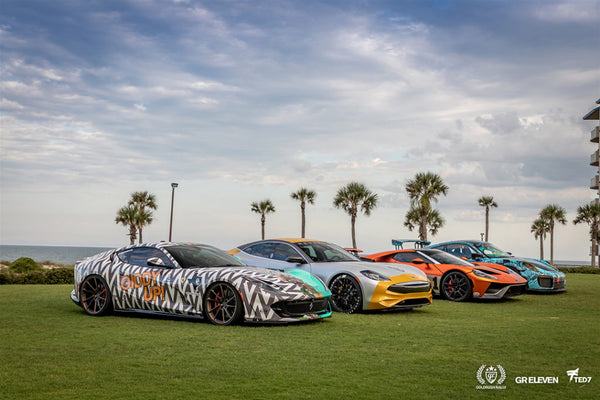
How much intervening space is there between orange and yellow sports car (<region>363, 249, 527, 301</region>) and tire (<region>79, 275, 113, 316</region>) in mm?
7705

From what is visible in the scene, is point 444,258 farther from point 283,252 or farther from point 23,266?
point 23,266

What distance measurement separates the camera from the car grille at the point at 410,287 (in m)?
11.3

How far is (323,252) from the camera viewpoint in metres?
12.6

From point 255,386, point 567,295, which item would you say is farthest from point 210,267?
point 567,295

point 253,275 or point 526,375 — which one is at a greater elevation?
point 253,275

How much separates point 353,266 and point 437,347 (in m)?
4.46

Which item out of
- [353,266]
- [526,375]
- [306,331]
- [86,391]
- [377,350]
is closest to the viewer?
[86,391]

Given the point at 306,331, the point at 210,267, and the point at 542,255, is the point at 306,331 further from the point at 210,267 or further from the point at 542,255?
the point at 542,255

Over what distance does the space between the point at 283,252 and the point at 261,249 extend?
0.64 meters

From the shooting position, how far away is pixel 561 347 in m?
7.44

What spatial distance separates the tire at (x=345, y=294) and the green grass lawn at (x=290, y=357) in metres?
0.52

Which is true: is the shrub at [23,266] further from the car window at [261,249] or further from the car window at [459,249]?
the car window at [459,249]

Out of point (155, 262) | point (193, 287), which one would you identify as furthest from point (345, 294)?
point (155, 262)

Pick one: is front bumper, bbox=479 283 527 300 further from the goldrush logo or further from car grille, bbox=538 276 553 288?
the goldrush logo
